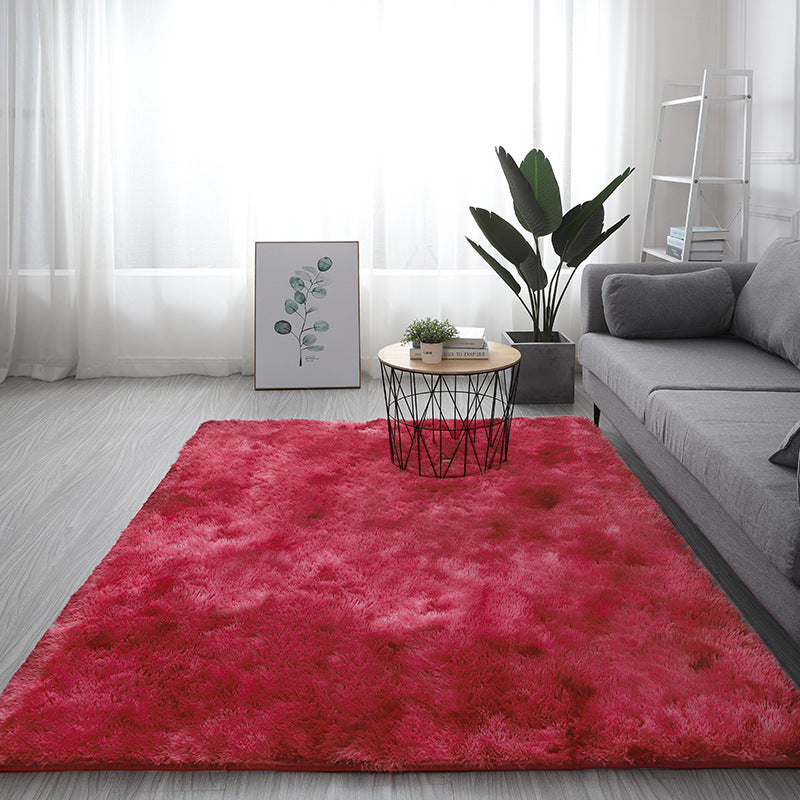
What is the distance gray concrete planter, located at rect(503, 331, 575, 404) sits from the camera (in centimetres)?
446

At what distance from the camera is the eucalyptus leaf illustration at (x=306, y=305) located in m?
4.89

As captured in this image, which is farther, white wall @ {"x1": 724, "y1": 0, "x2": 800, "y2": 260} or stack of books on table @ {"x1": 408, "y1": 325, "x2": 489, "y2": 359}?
white wall @ {"x1": 724, "y1": 0, "x2": 800, "y2": 260}

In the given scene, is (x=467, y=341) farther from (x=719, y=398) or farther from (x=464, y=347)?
(x=719, y=398)

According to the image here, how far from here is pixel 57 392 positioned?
15.9 feet

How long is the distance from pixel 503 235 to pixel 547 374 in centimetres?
71

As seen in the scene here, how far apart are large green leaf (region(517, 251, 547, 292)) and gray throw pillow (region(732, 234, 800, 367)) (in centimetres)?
95

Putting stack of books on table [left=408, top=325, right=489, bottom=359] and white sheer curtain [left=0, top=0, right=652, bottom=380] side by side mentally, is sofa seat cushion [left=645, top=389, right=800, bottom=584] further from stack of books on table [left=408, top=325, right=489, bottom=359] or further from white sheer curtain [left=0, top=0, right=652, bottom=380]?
white sheer curtain [left=0, top=0, right=652, bottom=380]

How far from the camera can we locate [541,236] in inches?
173

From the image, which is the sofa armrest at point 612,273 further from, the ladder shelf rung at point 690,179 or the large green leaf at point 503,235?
the ladder shelf rung at point 690,179

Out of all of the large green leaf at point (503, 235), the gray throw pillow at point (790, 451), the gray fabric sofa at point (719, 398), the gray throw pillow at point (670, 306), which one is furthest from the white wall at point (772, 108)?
the gray throw pillow at point (790, 451)

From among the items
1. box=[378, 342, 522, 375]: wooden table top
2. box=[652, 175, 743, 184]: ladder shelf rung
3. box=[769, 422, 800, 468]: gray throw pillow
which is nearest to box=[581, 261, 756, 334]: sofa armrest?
box=[652, 175, 743, 184]: ladder shelf rung

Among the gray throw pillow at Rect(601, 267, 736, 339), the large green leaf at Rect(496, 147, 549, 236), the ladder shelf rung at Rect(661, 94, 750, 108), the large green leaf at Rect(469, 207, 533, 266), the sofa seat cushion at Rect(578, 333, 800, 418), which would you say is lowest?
the sofa seat cushion at Rect(578, 333, 800, 418)

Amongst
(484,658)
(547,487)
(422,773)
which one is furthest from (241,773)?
(547,487)

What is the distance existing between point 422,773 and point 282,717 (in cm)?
32
